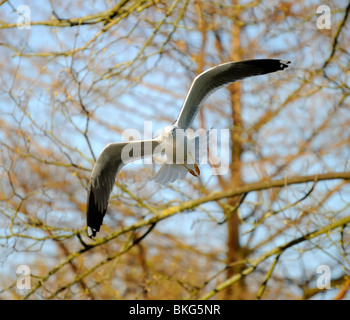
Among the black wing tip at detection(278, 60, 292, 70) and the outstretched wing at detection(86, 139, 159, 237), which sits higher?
the black wing tip at detection(278, 60, 292, 70)

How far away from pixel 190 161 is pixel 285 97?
6.84 ft

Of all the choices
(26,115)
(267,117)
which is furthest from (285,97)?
(26,115)

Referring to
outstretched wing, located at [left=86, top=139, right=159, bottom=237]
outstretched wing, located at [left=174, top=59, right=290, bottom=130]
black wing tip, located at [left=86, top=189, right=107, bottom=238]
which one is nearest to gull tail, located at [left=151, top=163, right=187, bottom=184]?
outstretched wing, located at [left=86, top=139, right=159, bottom=237]

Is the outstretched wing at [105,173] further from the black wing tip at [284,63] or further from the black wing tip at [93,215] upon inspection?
the black wing tip at [284,63]

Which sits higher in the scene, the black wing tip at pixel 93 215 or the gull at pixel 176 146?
the gull at pixel 176 146

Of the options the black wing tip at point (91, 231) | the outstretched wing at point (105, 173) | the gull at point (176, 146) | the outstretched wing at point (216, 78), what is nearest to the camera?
the gull at point (176, 146)

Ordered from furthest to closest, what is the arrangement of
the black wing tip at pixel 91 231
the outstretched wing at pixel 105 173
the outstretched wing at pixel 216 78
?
1. the black wing tip at pixel 91 231
2. the outstretched wing at pixel 105 173
3. the outstretched wing at pixel 216 78

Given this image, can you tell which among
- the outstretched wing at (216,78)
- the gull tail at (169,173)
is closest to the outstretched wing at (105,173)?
the gull tail at (169,173)

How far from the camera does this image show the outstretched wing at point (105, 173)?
3662 millimetres

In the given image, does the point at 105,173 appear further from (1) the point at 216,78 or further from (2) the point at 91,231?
(1) the point at 216,78

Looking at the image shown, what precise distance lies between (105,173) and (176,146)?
0.76 meters

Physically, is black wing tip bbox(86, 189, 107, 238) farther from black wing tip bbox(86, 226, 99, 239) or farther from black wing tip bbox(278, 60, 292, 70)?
black wing tip bbox(278, 60, 292, 70)

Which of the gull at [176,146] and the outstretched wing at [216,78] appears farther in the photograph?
the outstretched wing at [216,78]

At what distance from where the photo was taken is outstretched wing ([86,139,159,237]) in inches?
144
